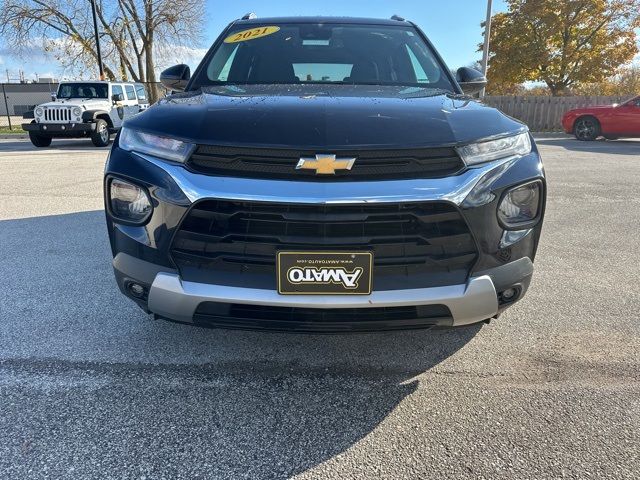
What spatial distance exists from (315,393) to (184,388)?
1.99 feet

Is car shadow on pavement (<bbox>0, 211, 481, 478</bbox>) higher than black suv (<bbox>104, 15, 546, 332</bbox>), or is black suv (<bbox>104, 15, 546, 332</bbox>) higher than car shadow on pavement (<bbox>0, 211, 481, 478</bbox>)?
black suv (<bbox>104, 15, 546, 332</bbox>)

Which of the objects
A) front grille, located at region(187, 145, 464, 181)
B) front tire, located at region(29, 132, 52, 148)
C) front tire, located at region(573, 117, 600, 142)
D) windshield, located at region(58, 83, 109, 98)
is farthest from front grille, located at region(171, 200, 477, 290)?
front tire, located at region(573, 117, 600, 142)

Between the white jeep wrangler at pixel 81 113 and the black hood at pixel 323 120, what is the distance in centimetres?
1207

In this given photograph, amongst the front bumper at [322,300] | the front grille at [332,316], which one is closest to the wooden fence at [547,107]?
the front bumper at [322,300]

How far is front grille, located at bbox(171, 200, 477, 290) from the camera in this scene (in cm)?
177

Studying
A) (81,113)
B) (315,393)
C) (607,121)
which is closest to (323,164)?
(315,393)

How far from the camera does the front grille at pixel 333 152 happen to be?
5.90 feet

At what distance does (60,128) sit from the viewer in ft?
42.1

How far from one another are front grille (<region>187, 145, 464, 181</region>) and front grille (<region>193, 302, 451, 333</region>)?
1.69 feet

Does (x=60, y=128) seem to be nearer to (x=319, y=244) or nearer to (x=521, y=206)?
(x=319, y=244)

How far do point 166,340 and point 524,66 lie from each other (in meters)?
27.0

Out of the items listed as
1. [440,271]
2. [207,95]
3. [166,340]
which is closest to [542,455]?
[440,271]

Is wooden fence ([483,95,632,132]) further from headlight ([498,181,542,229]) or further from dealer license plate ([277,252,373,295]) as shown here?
dealer license plate ([277,252,373,295])

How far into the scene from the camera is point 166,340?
8.50ft
